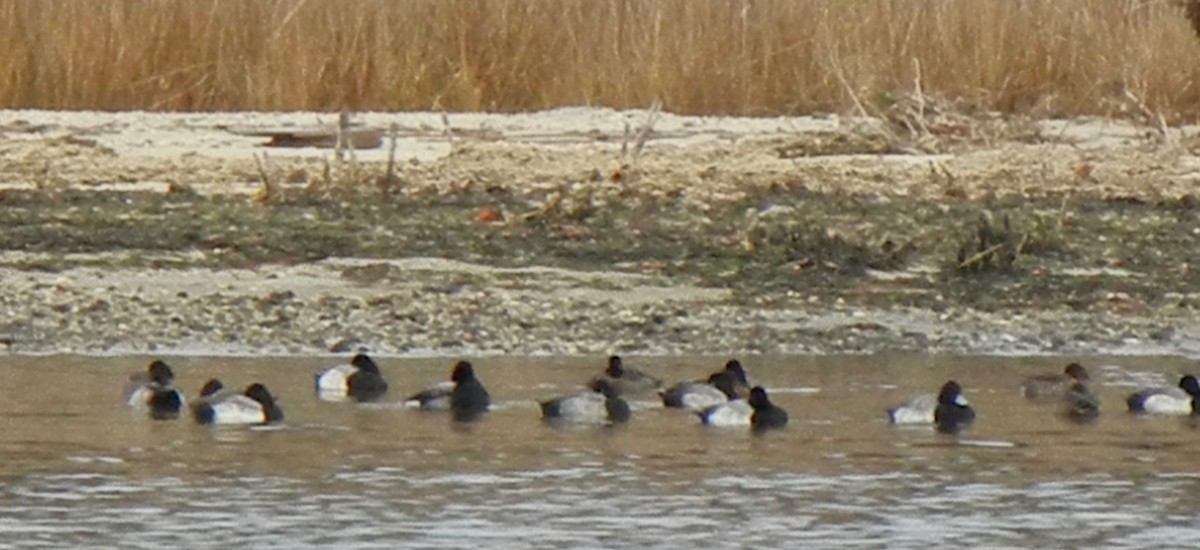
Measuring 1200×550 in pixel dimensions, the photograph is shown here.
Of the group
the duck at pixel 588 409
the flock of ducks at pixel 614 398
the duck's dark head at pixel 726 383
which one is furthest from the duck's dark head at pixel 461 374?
the duck's dark head at pixel 726 383

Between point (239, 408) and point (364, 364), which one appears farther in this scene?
point (364, 364)

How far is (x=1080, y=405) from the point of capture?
36.4ft

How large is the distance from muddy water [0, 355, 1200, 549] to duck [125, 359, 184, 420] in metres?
0.06

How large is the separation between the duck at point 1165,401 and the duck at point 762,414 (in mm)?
1326

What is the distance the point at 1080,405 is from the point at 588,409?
1.77m

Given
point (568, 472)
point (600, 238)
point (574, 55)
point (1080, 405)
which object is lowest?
point (568, 472)

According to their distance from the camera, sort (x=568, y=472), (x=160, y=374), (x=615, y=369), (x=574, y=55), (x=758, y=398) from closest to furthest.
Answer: (x=568, y=472)
(x=758, y=398)
(x=160, y=374)
(x=615, y=369)
(x=574, y=55)

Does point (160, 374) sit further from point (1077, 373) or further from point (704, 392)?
point (1077, 373)

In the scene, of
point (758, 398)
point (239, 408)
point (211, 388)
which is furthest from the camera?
point (211, 388)

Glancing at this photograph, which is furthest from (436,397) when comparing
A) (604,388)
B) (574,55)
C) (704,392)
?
(574,55)

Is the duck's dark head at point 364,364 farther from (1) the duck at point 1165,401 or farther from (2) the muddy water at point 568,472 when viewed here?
(1) the duck at point 1165,401

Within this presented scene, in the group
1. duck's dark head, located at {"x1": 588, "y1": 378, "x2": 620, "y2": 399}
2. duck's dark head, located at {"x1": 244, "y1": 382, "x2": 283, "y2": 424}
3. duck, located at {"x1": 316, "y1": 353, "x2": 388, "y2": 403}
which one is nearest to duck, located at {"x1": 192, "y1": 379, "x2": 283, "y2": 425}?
duck's dark head, located at {"x1": 244, "y1": 382, "x2": 283, "y2": 424}

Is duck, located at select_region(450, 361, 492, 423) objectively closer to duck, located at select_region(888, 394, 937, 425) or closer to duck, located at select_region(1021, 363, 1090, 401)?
duck, located at select_region(888, 394, 937, 425)

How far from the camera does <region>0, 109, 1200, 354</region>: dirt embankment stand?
42.5ft
